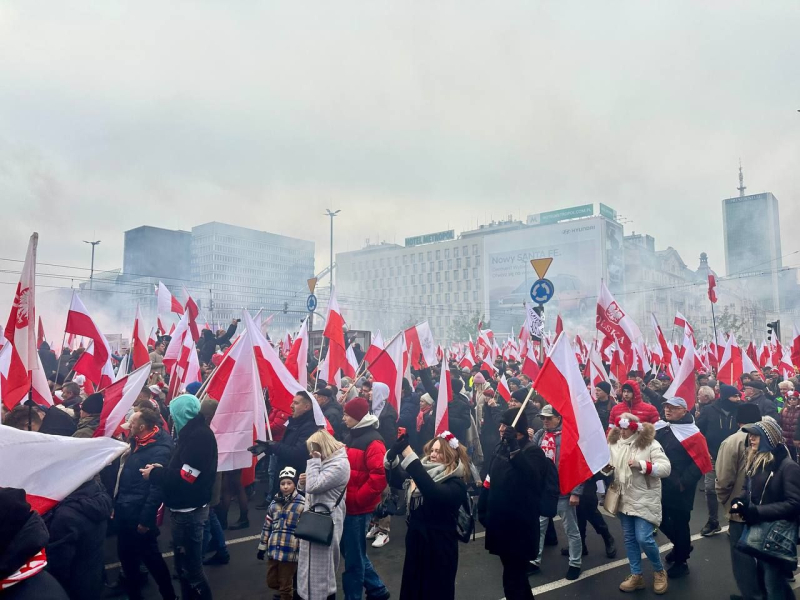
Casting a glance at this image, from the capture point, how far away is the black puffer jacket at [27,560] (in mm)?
2074

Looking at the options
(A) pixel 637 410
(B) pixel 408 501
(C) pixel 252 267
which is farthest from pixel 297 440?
(C) pixel 252 267

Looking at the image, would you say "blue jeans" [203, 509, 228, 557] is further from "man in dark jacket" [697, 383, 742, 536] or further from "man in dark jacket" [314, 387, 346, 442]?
"man in dark jacket" [697, 383, 742, 536]

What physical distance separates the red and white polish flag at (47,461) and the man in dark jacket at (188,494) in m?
1.74

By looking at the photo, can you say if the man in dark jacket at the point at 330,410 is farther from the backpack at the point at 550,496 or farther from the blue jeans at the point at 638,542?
the blue jeans at the point at 638,542

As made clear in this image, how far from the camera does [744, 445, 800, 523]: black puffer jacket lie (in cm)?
401

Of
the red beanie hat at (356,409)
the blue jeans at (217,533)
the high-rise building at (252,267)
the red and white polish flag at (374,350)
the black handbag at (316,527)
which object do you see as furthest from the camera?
the high-rise building at (252,267)

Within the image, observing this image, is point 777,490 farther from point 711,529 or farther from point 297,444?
point 297,444

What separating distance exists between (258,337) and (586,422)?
13.8 ft

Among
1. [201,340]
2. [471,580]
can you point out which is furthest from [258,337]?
[201,340]

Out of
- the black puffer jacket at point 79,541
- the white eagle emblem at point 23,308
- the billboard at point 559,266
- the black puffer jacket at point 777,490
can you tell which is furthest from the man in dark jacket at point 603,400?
the billboard at point 559,266

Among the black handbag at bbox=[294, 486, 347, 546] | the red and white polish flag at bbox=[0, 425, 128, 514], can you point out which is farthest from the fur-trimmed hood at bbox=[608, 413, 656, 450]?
the red and white polish flag at bbox=[0, 425, 128, 514]

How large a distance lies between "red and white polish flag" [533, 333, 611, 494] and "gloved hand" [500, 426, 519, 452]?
0.73 metres

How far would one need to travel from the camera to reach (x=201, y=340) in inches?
558

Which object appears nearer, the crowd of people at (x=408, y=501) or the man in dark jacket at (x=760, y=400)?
the crowd of people at (x=408, y=501)
